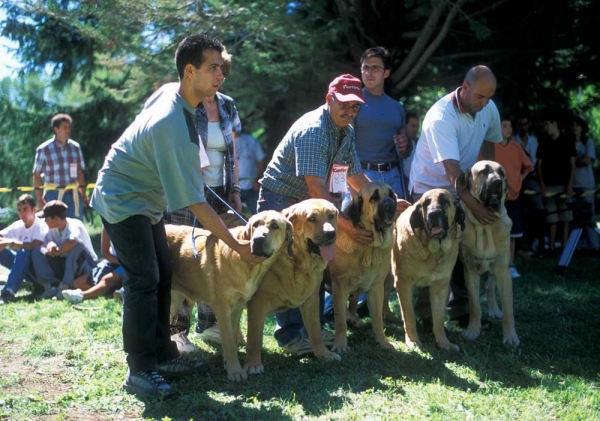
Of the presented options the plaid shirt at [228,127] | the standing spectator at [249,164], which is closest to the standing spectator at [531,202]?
the standing spectator at [249,164]

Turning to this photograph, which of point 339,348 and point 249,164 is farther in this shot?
point 249,164

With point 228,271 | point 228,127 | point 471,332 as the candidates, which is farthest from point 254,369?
point 471,332

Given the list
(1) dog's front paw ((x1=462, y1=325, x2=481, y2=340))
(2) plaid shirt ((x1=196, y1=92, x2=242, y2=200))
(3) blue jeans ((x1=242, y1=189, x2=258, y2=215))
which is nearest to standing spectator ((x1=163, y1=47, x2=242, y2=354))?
(2) plaid shirt ((x1=196, y1=92, x2=242, y2=200))

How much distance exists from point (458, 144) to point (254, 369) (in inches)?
101

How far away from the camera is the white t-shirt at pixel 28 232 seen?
8.86 m

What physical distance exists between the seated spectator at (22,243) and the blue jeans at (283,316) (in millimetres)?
4236

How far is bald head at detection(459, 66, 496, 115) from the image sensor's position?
18.6 feet

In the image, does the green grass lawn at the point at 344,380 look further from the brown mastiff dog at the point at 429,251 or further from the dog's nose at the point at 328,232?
the dog's nose at the point at 328,232

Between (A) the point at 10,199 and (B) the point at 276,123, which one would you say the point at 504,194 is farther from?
(A) the point at 10,199

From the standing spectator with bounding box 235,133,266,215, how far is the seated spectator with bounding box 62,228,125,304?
3394mm

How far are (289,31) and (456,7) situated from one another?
221cm

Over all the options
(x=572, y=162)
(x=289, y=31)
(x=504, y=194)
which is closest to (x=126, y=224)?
(x=504, y=194)

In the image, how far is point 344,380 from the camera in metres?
4.72

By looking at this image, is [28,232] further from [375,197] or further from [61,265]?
[375,197]
